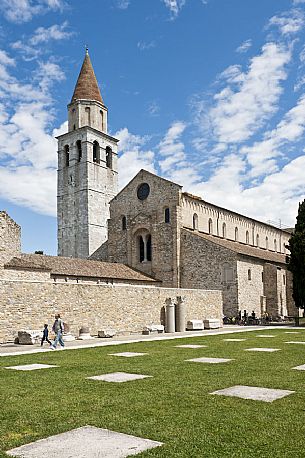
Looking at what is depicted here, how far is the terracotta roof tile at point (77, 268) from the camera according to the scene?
2852 cm

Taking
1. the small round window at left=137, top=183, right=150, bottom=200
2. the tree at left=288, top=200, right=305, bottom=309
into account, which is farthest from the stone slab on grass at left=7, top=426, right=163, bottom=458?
the small round window at left=137, top=183, right=150, bottom=200

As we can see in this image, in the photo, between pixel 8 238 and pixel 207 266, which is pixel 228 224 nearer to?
pixel 207 266

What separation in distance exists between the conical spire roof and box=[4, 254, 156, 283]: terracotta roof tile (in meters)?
22.9

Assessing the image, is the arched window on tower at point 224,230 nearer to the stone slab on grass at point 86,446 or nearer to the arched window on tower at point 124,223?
the arched window on tower at point 124,223

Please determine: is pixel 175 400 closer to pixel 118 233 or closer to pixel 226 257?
pixel 226 257

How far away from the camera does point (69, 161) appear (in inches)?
2136

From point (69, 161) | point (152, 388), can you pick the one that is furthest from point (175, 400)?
point (69, 161)

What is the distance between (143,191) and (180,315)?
57.0ft

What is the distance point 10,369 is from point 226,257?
89.6ft

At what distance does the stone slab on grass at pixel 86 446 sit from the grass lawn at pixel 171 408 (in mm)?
164

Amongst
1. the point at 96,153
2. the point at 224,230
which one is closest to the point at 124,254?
the point at 224,230

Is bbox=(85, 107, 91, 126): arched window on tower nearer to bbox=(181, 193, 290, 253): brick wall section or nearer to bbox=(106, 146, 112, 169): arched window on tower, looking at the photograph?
bbox=(106, 146, 112, 169): arched window on tower

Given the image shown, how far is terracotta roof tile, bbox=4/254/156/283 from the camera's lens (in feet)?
93.6

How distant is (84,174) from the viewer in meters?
52.4
